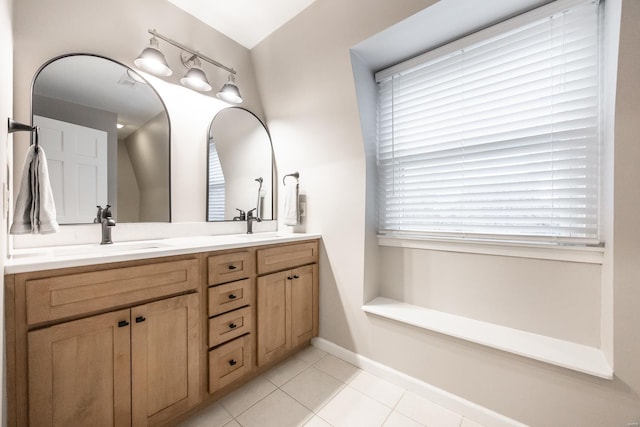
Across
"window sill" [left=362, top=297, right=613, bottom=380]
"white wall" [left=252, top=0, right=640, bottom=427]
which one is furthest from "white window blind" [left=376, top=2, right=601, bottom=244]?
"window sill" [left=362, top=297, right=613, bottom=380]

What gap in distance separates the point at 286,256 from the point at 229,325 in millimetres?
578

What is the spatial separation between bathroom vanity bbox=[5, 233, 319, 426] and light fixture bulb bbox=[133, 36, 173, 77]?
3.69 ft

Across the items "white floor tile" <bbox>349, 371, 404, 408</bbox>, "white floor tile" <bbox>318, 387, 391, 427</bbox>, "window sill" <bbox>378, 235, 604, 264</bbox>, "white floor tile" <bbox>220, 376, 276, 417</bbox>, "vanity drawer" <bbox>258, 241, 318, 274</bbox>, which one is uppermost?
"window sill" <bbox>378, 235, 604, 264</bbox>

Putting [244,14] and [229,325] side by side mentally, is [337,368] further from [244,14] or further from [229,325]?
[244,14]

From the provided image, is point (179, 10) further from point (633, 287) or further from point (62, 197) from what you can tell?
point (633, 287)

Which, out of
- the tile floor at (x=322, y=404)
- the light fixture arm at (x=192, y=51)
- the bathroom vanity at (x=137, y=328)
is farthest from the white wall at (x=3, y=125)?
the tile floor at (x=322, y=404)

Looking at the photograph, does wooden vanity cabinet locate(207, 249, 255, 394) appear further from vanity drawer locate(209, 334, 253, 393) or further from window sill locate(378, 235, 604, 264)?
window sill locate(378, 235, 604, 264)

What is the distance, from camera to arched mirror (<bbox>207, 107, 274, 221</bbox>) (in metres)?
2.01

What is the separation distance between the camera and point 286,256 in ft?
5.97

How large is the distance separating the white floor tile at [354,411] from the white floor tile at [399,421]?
0.03 meters

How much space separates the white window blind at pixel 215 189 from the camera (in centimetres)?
198

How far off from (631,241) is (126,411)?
7.64 feet

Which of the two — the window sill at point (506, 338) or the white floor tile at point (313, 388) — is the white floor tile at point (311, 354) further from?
the window sill at point (506, 338)

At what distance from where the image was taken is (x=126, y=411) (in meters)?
1.09
